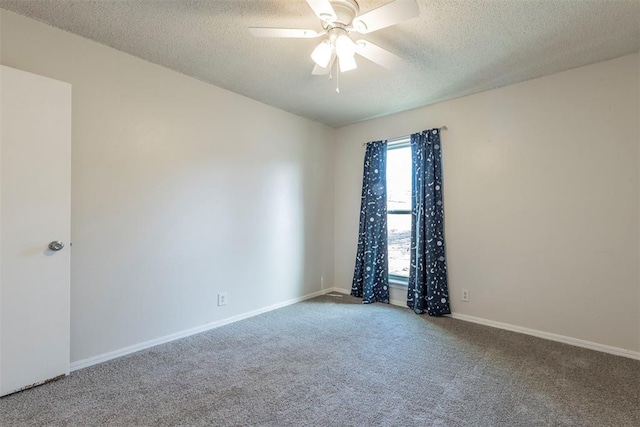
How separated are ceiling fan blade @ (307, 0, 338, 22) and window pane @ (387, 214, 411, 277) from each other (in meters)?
2.60

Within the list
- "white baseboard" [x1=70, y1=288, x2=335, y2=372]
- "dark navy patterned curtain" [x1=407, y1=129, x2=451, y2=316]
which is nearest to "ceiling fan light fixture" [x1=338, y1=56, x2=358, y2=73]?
"dark navy patterned curtain" [x1=407, y1=129, x2=451, y2=316]

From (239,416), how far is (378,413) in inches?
30.1

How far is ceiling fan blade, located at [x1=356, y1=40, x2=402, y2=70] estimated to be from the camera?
202 centimetres

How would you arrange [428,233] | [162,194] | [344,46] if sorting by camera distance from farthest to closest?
1. [428,233]
2. [162,194]
3. [344,46]

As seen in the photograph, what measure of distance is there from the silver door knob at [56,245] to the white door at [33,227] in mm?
21

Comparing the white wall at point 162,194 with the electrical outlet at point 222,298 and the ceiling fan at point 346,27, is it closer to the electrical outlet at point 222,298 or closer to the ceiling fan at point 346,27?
the electrical outlet at point 222,298

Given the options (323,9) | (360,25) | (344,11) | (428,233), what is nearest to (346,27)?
(344,11)

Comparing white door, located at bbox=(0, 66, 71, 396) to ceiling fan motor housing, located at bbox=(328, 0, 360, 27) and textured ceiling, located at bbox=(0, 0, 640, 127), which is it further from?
ceiling fan motor housing, located at bbox=(328, 0, 360, 27)

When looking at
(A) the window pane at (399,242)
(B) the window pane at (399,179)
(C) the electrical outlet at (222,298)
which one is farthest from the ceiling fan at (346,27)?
(C) the electrical outlet at (222,298)

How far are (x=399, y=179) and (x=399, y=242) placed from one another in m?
0.79

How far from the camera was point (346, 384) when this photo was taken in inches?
80.8

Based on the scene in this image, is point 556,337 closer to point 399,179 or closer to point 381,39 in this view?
point 399,179

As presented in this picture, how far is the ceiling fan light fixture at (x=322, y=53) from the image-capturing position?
1990 mm

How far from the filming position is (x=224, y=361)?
2359mm
